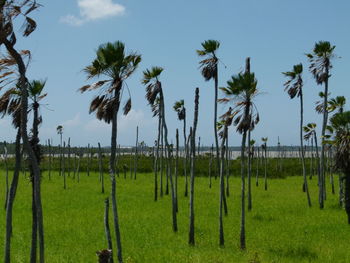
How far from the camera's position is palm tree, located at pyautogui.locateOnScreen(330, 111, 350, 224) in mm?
21562

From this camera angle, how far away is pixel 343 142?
2164 cm

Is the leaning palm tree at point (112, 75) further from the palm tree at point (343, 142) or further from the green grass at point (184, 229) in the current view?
the palm tree at point (343, 142)

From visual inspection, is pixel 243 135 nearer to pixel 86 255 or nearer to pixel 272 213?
pixel 86 255

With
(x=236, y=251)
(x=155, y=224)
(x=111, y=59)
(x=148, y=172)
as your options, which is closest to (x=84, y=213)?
(x=155, y=224)

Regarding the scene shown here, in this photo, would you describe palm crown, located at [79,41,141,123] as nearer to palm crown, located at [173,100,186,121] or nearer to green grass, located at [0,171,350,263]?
green grass, located at [0,171,350,263]

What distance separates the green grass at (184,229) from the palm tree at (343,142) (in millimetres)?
2943

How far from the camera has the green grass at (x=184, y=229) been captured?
643 inches

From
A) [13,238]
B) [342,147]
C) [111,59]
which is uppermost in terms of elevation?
[111,59]

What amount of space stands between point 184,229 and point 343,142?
30.7 ft

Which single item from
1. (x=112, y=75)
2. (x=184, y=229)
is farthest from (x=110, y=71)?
(x=184, y=229)

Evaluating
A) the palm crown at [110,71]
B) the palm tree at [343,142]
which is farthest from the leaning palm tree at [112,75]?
the palm tree at [343,142]

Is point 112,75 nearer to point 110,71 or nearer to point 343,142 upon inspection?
point 110,71

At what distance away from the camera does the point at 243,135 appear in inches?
706

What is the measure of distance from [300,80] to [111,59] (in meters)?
21.4
